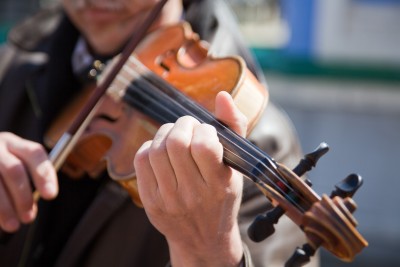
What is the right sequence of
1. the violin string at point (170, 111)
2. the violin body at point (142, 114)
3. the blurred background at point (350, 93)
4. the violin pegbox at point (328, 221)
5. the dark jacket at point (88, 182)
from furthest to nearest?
the blurred background at point (350, 93)
the dark jacket at point (88, 182)
the violin body at point (142, 114)
the violin string at point (170, 111)
the violin pegbox at point (328, 221)

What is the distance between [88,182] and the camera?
5.57ft

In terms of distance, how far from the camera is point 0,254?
65.1 inches

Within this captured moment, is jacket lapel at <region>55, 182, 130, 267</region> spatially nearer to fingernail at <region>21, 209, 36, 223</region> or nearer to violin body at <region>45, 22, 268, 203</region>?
violin body at <region>45, 22, 268, 203</region>

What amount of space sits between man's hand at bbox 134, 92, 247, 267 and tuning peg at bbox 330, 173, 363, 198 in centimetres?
15

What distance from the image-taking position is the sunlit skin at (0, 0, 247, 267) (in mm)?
1093

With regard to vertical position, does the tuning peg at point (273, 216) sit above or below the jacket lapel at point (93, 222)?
above

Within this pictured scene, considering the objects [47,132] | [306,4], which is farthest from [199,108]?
[306,4]

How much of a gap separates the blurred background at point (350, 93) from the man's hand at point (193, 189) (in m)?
3.13

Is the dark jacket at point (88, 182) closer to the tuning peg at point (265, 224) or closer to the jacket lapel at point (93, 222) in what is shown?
the jacket lapel at point (93, 222)

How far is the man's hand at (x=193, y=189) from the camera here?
3.57ft

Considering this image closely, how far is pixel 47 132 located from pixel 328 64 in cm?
307

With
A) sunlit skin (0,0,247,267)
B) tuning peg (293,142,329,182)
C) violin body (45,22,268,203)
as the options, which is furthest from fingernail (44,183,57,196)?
tuning peg (293,142,329,182)

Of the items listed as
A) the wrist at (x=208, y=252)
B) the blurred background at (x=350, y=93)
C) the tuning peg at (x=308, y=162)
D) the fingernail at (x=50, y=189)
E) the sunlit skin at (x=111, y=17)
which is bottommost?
the blurred background at (x=350, y=93)

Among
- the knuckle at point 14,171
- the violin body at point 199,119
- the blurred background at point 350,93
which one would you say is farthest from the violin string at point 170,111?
the blurred background at point 350,93
